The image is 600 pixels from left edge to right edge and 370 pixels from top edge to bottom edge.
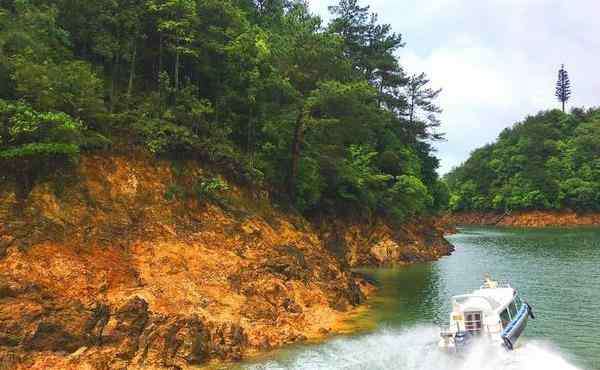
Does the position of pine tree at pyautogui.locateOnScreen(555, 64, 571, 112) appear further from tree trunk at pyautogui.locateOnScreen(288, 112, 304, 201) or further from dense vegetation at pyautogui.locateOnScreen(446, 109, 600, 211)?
tree trunk at pyautogui.locateOnScreen(288, 112, 304, 201)

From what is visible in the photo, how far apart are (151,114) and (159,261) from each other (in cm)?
981

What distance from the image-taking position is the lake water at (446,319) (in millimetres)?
21266

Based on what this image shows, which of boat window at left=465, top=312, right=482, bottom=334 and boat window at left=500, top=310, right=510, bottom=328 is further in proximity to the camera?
boat window at left=500, top=310, right=510, bottom=328

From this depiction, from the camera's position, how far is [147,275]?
23.1 metres

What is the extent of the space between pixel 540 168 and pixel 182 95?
385 feet

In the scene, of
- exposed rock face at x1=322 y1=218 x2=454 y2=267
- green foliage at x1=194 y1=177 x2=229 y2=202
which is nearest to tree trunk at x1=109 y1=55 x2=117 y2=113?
green foliage at x1=194 y1=177 x2=229 y2=202

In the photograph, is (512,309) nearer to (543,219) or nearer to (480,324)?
(480,324)

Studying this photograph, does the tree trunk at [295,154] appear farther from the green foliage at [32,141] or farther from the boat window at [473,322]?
the boat window at [473,322]

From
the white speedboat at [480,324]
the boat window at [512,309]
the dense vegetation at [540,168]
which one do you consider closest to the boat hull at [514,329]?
the white speedboat at [480,324]

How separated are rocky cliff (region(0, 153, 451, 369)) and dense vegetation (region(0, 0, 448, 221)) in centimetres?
190

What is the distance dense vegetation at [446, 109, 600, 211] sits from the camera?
378 ft

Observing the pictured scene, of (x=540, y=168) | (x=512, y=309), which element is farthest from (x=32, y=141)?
(x=540, y=168)

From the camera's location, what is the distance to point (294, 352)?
75.4 ft

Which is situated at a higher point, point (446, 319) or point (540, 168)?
point (540, 168)
